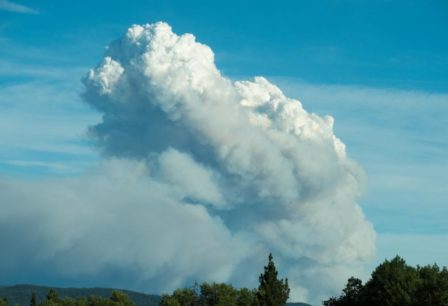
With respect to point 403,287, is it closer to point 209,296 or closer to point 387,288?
point 387,288

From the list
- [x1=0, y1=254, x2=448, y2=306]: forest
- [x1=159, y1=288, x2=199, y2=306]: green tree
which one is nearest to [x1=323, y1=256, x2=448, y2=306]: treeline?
[x1=0, y1=254, x2=448, y2=306]: forest

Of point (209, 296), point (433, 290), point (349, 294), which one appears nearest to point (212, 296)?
point (209, 296)

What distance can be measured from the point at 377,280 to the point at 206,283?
60808 millimetres

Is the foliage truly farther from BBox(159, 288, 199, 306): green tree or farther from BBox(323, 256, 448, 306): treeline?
BBox(323, 256, 448, 306): treeline

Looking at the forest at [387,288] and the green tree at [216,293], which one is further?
the green tree at [216,293]

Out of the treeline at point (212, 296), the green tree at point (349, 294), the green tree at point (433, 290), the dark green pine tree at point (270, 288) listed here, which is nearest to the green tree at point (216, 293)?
the treeline at point (212, 296)

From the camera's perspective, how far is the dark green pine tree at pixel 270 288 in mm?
106125

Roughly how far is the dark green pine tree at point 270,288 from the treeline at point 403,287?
108 ft

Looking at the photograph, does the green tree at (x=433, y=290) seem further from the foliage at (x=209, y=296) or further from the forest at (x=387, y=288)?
the foliage at (x=209, y=296)

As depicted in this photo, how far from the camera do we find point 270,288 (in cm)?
10644

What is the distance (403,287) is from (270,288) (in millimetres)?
38686

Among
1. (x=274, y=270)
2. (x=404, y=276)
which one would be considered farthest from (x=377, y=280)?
(x=274, y=270)

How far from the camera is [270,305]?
106 m

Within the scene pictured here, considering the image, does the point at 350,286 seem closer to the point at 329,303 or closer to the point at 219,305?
the point at 329,303
